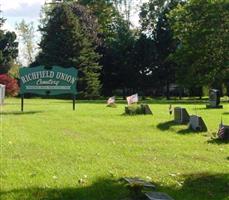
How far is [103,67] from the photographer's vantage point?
66.7 meters

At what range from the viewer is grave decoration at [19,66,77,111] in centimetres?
3050

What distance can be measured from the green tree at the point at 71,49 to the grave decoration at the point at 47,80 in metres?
27.2

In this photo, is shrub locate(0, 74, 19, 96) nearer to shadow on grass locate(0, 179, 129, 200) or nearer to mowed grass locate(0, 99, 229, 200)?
mowed grass locate(0, 99, 229, 200)

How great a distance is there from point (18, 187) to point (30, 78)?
73.7 feet

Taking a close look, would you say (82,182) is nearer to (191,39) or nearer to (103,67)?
(191,39)

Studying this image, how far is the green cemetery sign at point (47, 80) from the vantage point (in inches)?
1201

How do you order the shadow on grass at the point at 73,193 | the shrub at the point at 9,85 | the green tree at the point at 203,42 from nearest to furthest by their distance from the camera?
the shadow on grass at the point at 73,193, the green tree at the point at 203,42, the shrub at the point at 9,85

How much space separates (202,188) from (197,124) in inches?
366

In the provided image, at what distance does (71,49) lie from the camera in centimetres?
6016

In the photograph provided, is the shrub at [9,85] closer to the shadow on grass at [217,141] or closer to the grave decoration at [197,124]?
the grave decoration at [197,124]

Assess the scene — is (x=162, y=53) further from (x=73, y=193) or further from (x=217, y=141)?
(x=73, y=193)

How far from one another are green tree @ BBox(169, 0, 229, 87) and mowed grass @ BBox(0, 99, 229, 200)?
118 ft

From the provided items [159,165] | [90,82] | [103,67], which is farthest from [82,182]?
[103,67]

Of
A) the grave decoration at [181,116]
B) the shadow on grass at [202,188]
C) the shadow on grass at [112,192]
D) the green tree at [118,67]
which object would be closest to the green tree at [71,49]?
the green tree at [118,67]
